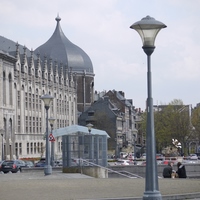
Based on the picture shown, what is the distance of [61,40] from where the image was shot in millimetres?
161500

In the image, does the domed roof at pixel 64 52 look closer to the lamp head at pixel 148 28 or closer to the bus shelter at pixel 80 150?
the bus shelter at pixel 80 150

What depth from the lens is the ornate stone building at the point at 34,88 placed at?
Result: 347 feet

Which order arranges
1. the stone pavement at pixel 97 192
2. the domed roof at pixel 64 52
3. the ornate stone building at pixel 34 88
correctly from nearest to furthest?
the stone pavement at pixel 97 192 < the ornate stone building at pixel 34 88 < the domed roof at pixel 64 52

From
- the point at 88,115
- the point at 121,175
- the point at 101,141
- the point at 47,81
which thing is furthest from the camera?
the point at 88,115

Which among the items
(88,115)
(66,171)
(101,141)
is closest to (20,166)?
(101,141)

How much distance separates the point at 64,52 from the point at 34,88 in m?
38.1

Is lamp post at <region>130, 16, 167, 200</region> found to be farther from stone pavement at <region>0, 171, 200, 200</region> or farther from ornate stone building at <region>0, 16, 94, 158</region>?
ornate stone building at <region>0, 16, 94, 158</region>

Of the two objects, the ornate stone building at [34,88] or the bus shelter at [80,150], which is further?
the ornate stone building at [34,88]

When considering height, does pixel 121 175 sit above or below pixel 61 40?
below

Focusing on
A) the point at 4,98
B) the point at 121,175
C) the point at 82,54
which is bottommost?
the point at 121,175

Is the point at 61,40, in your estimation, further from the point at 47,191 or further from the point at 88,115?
the point at 47,191

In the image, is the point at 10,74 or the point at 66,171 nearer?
the point at 66,171

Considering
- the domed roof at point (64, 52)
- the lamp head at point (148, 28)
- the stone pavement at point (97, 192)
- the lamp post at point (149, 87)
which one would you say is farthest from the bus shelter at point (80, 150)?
the domed roof at point (64, 52)

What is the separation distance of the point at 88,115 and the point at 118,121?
9.55 metres
